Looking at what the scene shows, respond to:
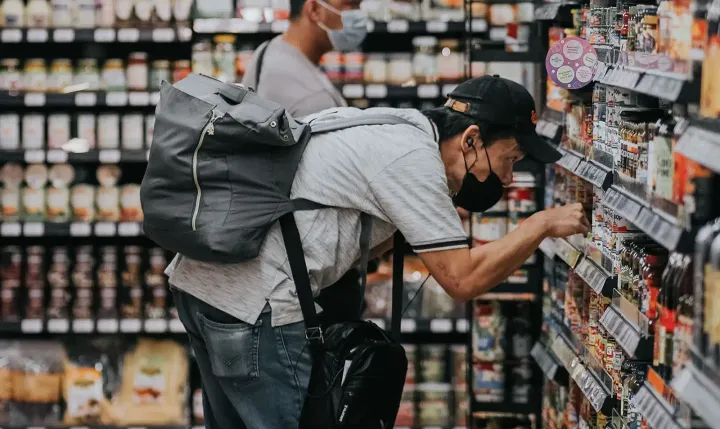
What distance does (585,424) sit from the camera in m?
3.27

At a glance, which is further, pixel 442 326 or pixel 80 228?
pixel 80 228

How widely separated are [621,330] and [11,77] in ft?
11.2

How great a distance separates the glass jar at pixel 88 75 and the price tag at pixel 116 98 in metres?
0.17

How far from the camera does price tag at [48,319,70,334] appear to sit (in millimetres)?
4953

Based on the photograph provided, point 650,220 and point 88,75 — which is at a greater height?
point 88,75

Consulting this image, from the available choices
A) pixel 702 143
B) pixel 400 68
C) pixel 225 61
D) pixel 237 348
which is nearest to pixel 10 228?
pixel 225 61

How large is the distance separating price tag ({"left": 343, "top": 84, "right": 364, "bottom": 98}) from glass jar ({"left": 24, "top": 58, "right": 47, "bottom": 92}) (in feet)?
4.53

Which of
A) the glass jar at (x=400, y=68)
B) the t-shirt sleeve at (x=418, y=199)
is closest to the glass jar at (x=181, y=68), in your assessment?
the glass jar at (x=400, y=68)

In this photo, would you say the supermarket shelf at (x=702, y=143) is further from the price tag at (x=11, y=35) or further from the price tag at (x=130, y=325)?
the price tag at (x=11, y=35)

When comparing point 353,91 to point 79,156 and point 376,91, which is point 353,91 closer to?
point 376,91

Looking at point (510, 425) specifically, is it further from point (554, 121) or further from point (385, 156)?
point (385, 156)

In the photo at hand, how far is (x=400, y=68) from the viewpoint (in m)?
5.00

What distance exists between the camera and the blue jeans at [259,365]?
2.67m

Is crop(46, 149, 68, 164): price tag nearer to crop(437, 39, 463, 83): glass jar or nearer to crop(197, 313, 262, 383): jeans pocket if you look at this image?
crop(437, 39, 463, 83): glass jar
